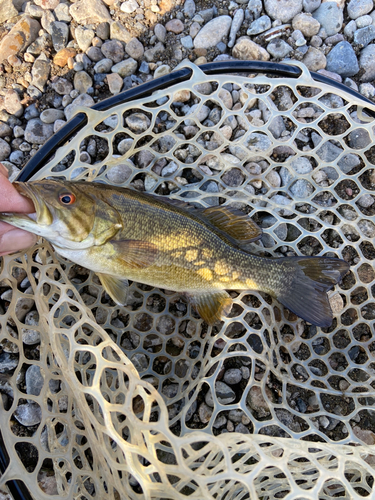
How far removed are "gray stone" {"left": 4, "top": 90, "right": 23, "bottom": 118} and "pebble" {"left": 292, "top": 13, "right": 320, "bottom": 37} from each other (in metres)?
3.24

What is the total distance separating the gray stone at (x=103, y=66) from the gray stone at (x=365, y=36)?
9.34ft

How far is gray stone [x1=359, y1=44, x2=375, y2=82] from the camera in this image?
4137 mm

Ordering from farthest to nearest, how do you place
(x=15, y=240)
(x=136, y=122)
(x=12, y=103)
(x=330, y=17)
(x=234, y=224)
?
(x=330, y=17) < (x=12, y=103) < (x=136, y=122) < (x=234, y=224) < (x=15, y=240)

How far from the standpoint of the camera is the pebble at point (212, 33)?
13.8 feet

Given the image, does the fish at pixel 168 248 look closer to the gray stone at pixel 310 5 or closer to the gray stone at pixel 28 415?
the gray stone at pixel 28 415

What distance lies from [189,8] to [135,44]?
2.66 feet

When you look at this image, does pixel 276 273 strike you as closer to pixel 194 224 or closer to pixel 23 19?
pixel 194 224

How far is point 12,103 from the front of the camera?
4059 millimetres

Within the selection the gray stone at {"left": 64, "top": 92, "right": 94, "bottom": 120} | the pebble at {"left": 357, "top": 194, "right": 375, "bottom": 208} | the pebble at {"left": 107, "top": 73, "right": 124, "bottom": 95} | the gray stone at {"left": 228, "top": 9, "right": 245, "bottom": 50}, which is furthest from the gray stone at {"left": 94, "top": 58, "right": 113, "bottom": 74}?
the pebble at {"left": 357, "top": 194, "right": 375, "bottom": 208}

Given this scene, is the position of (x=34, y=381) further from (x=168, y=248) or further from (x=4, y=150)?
(x=4, y=150)

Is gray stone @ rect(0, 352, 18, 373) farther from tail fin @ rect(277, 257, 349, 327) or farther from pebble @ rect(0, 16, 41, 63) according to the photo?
pebble @ rect(0, 16, 41, 63)

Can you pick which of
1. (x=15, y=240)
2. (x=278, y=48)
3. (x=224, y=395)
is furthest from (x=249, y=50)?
(x=224, y=395)

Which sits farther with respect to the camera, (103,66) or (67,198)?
(103,66)

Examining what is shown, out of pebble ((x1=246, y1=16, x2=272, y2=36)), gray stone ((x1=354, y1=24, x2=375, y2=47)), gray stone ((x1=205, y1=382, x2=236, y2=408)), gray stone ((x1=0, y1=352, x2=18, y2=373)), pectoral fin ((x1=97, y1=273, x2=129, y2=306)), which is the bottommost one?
gray stone ((x1=205, y1=382, x2=236, y2=408))
